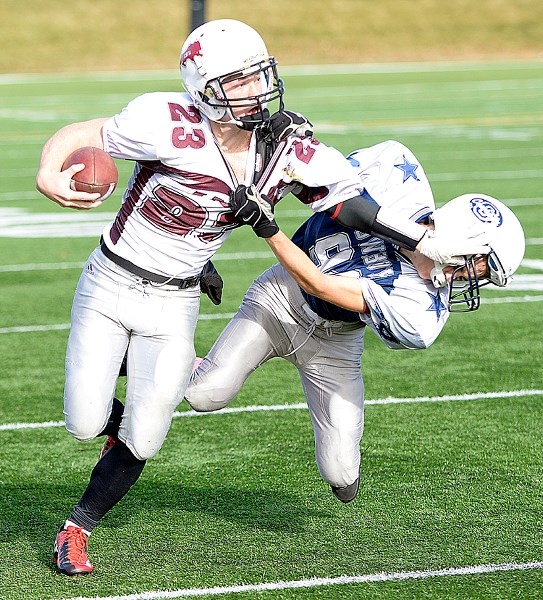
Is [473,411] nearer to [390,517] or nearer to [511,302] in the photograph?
[390,517]

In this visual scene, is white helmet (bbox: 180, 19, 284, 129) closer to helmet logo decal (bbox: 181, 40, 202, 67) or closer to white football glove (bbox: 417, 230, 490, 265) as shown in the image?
helmet logo decal (bbox: 181, 40, 202, 67)

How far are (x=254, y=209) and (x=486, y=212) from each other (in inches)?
34.7

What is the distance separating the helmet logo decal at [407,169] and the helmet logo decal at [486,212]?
0.32 metres

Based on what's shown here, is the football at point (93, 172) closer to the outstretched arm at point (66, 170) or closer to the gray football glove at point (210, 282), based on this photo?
the outstretched arm at point (66, 170)

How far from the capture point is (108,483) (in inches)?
178

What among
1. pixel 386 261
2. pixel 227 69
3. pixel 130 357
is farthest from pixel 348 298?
pixel 227 69

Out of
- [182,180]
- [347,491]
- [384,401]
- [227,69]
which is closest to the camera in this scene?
[227,69]

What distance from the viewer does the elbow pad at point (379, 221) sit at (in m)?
4.49

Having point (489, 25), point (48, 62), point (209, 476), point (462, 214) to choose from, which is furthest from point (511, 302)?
point (489, 25)

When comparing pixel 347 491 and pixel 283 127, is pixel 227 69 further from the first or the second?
pixel 347 491

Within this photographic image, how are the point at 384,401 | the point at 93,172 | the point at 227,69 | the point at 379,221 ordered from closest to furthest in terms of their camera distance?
the point at 93,172, the point at 227,69, the point at 379,221, the point at 384,401

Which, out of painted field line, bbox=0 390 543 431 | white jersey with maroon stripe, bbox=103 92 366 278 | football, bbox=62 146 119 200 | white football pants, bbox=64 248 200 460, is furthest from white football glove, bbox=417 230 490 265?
painted field line, bbox=0 390 543 431

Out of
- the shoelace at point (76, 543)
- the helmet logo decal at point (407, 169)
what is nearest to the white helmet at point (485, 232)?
the helmet logo decal at point (407, 169)

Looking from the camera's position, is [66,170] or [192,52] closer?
[66,170]
